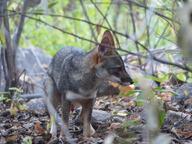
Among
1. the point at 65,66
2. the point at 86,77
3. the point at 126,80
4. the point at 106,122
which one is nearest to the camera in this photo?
the point at 126,80

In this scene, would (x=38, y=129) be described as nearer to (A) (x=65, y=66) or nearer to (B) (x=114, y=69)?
(A) (x=65, y=66)

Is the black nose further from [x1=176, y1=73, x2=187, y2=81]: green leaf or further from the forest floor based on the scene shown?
[x1=176, y1=73, x2=187, y2=81]: green leaf

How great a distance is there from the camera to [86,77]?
509 centimetres

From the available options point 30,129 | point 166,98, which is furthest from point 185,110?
point 30,129

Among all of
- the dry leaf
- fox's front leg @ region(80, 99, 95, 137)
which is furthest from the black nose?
the dry leaf

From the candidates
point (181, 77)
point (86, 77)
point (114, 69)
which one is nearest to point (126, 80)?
point (114, 69)

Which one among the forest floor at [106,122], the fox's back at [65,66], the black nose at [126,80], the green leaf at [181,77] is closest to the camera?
the forest floor at [106,122]

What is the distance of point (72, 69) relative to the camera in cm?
527

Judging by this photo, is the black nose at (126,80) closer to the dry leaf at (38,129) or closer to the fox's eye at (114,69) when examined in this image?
the fox's eye at (114,69)

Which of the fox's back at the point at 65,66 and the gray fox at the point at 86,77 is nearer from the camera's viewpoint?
the gray fox at the point at 86,77

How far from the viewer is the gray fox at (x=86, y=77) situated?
494 centimetres

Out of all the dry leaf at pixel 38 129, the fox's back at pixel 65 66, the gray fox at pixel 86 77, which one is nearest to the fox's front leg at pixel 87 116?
the gray fox at pixel 86 77

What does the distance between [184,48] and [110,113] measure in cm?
337

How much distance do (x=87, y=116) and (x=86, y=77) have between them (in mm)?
348
